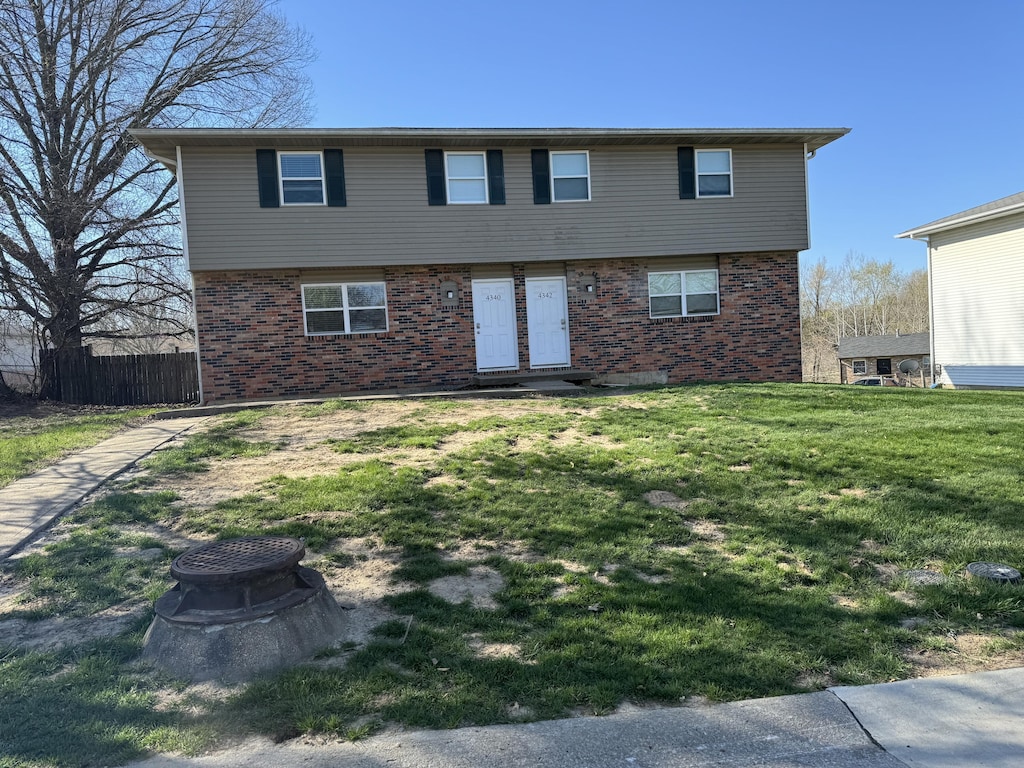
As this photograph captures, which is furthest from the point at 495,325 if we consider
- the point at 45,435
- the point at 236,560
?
the point at 236,560

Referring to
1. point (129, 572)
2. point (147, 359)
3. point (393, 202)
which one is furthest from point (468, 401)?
point (147, 359)

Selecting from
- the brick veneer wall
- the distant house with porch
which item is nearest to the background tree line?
the distant house with porch

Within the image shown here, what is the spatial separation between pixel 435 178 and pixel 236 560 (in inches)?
473

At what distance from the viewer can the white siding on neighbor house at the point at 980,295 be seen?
65.9ft

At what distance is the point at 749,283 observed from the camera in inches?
629

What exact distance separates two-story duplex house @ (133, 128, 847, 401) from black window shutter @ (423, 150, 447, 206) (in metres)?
0.04

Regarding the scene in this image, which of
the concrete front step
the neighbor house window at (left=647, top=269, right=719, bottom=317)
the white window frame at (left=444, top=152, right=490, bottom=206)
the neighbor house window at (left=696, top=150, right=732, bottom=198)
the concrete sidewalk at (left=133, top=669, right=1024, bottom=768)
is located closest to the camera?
the concrete sidewalk at (left=133, top=669, right=1024, bottom=768)

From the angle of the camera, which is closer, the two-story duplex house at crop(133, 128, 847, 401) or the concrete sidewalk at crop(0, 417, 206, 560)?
the concrete sidewalk at crop(0, 417, 206, 560)

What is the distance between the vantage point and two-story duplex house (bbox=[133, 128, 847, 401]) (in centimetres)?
1387

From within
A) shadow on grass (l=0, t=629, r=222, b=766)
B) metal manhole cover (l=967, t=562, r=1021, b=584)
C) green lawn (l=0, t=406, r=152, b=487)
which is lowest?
metal manhole cover (l=967, t=562, r=1021, b=584)

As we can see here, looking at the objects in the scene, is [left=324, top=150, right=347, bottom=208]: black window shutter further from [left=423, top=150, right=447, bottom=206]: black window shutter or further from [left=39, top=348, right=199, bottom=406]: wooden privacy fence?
[left=39, top=348, right=199, bottom=406]: wooden privacy fence

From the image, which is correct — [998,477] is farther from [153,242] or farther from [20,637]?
[153,242]

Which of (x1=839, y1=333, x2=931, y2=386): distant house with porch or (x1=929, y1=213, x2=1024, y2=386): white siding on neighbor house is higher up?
(x1=929, y1=213, x2=1024, y2=386): white siding on neighbor house

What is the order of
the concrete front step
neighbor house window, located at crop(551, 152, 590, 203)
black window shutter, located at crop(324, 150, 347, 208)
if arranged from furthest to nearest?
neighbor house window, located at crop(551, 152, 590, 203), the concrete front step, black window shutter, located at crop(324, 150, 347, 208)
